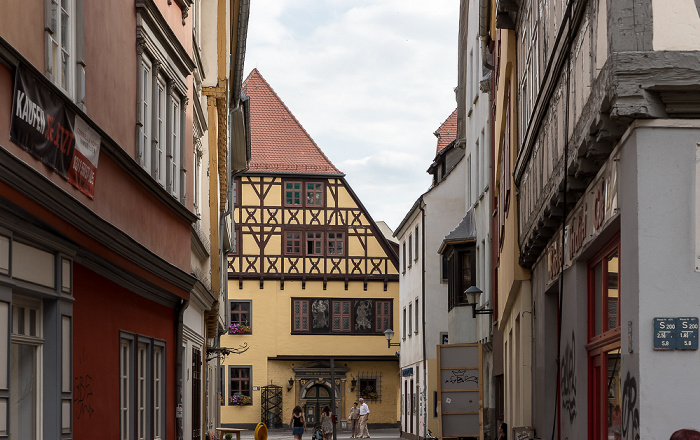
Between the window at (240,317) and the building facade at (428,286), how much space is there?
28.1 feet

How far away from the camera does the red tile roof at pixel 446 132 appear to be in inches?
1922

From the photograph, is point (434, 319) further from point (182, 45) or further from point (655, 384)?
point (655, 384)

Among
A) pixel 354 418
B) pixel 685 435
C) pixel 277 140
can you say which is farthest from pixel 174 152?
pixel 277 140

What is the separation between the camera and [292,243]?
170ft

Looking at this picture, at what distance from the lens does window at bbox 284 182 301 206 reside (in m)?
51.8

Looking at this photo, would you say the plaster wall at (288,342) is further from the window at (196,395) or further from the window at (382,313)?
the window at (196,395)

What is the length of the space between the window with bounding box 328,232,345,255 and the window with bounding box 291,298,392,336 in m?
2.14

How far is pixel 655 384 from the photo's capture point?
6.54 meters

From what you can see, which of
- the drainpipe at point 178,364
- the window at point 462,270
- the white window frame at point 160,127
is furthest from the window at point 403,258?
the white window frame at point 160,127

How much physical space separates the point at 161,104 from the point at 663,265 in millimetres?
8016

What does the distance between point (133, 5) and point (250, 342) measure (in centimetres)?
4151

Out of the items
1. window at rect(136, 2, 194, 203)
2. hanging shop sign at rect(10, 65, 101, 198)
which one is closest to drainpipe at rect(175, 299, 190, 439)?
window at rect(136, 2, 194, 203)

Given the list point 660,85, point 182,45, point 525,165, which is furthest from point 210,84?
point 660,85

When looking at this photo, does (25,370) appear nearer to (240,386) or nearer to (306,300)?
(240,386)
